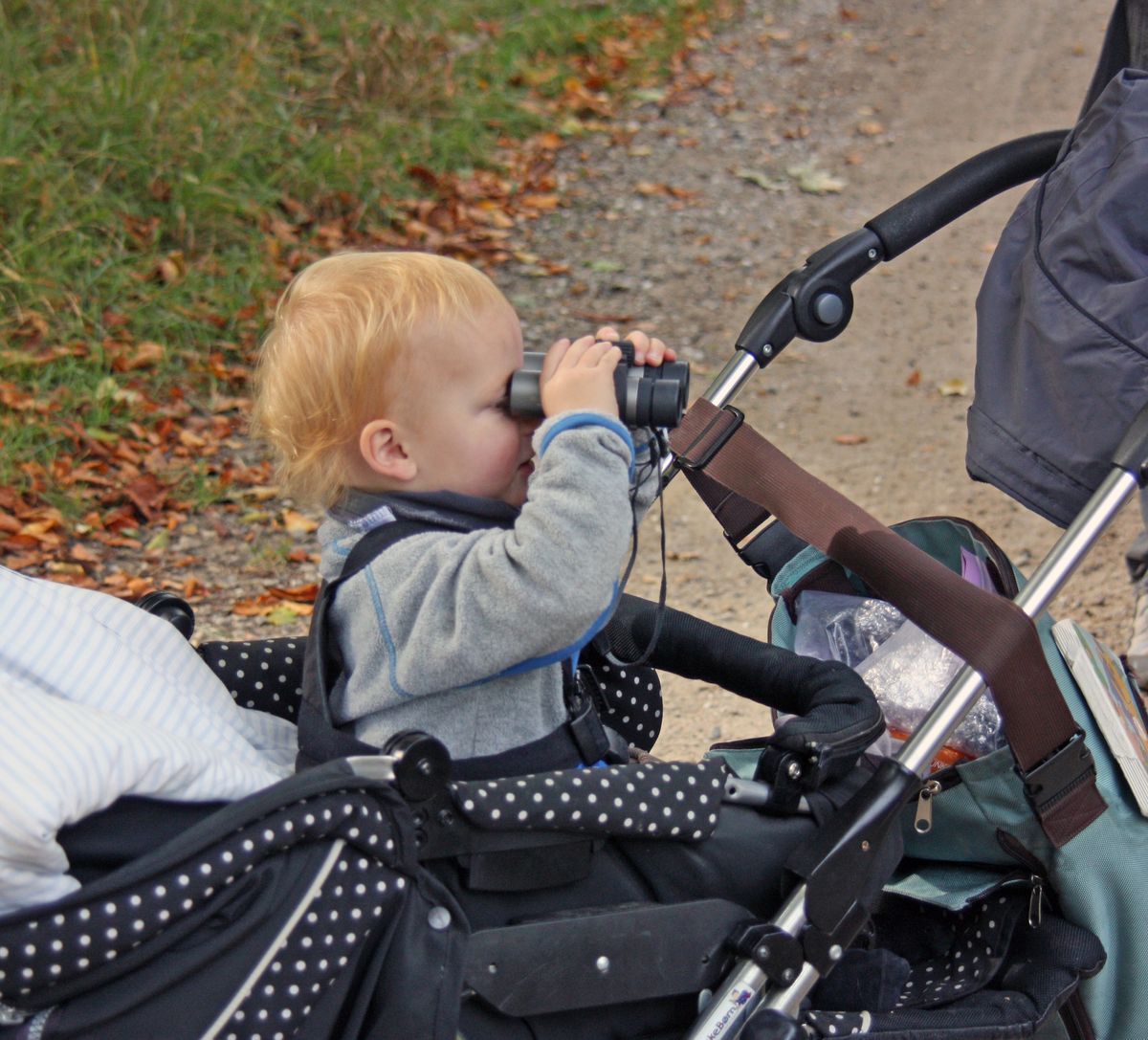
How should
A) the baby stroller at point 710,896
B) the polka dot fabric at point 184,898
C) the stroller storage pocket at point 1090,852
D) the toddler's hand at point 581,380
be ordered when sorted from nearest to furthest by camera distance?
the polka dot fabric at point 184,898 < the baby stroller at point 710,896 < the toddler's hand at point 581,380 < the stroller storage pocket at point 1090,852

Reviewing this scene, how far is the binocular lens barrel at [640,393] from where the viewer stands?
1961 millimetres

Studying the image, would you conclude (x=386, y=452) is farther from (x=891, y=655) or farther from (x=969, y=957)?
(x=969, y=957)

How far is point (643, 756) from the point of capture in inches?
93.4

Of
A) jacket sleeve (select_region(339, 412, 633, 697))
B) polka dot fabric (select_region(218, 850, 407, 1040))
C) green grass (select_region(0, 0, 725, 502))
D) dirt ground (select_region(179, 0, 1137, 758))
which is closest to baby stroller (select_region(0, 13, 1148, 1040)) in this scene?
polka dot fabric (select_region(218, 850, 407, 1040))

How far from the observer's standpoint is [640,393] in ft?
6.43

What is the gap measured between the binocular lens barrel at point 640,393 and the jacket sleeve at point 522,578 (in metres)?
0.07

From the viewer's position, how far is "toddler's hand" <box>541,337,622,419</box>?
194 centimetres

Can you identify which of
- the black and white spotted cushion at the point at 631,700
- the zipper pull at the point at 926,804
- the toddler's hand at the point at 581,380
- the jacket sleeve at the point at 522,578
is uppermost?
the toddler's hand at the point at 581,380

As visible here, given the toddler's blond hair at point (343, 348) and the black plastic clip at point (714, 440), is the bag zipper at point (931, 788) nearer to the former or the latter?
the black plastic clip at point (714, 440)

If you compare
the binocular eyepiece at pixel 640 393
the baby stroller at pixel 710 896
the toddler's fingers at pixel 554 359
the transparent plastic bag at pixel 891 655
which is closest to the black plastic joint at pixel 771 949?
the baby stroller at pixel 710 896

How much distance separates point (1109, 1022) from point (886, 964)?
390 millimetres

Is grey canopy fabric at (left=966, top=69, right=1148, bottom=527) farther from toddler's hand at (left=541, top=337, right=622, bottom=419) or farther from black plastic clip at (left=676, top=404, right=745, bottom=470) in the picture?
toddler's hand at (left=541, top=337, right=622, bottom=419)

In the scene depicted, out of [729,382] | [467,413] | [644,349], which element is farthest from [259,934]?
[729,382]

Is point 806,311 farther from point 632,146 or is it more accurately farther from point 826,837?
point 632,146
